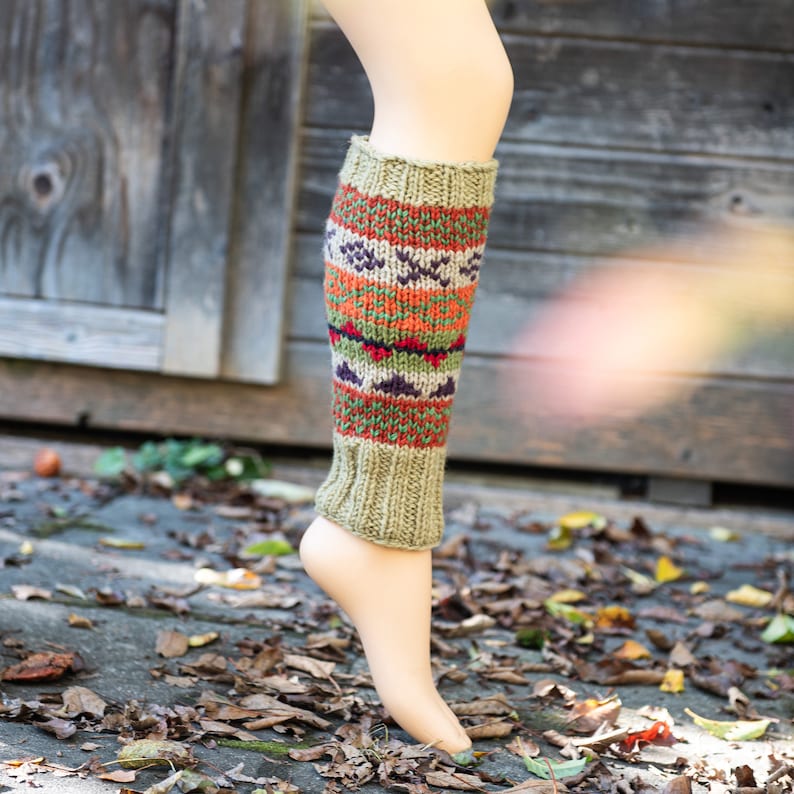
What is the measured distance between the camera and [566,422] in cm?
273

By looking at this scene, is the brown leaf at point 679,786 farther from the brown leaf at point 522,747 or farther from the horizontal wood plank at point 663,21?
the horizontal wood plank at point 663,21

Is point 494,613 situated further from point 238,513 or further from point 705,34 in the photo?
point 705,34

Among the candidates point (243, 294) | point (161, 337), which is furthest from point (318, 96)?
point (161, 337)

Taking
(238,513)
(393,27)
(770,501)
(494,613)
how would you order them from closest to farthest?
(393,27)
(494,613)
(238,513)
(770,501)

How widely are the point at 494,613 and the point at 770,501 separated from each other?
1323 mm

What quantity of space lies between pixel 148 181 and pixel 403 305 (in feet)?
5.55

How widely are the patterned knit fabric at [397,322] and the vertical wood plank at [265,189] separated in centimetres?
143

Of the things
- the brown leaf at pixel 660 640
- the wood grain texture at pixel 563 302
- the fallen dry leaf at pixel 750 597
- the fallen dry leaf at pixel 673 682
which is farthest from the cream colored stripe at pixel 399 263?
the wood grain texture at pixel 563 302

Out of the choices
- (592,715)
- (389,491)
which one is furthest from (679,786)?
(389,491)

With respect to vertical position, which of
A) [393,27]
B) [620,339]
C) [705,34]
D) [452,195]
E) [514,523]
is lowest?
[514,523]

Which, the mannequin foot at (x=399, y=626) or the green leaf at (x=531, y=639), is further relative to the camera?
the green leaf at (x=531, y=639)

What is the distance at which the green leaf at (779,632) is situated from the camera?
1854 millimetres

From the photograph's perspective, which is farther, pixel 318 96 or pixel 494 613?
pixel 318 96

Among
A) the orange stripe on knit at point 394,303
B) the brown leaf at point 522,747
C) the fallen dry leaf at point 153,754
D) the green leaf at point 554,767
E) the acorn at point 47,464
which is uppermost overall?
the orange stripe on knit at point 394,303
